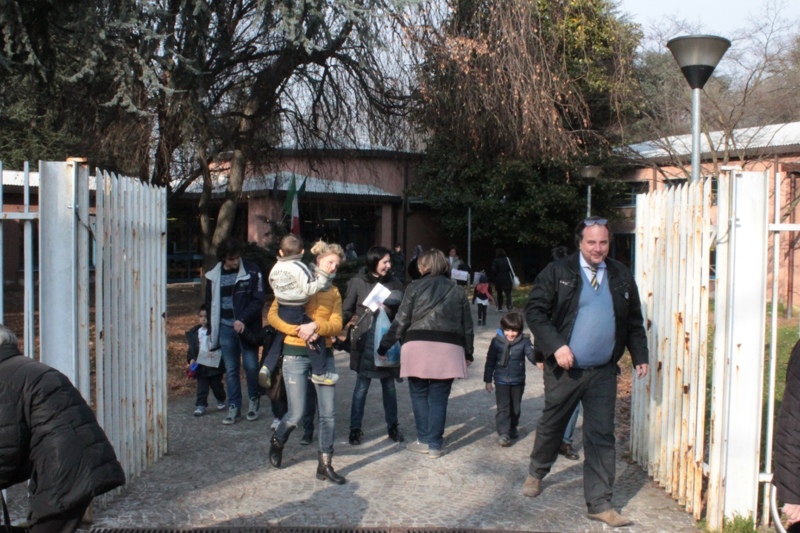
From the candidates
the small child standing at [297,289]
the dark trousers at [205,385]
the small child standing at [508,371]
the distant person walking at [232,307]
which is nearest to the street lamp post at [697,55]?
the small child standing at [508,371]

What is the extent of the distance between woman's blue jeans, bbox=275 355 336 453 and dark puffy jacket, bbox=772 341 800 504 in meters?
3.28

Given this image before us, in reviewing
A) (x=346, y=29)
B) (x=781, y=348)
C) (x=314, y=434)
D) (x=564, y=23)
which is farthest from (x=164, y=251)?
(x=781, y=348)

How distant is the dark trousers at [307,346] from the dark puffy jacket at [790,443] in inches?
133

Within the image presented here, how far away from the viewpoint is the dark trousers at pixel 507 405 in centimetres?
675

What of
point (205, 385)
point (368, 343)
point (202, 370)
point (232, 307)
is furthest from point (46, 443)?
point (205, 385)

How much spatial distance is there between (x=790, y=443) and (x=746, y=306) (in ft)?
5.16

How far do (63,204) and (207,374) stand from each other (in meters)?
→ 3.46

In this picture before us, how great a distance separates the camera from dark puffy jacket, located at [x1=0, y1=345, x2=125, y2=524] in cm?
283

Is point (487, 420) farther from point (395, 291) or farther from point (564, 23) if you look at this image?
point (564, 23)

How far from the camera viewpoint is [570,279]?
491 centimetres

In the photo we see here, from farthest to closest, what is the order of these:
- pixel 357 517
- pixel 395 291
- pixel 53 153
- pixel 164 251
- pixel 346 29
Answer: pixel 53 153 → pixel 346 29 → pixel 395 291 → pixel 164 251 → pixel 357 517

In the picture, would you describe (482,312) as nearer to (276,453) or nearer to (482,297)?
(482,297)

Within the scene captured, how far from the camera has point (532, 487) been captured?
17.5 ft

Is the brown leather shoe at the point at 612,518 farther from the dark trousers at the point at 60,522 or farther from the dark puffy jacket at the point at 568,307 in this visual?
the dark trousers at the point at 60,522
